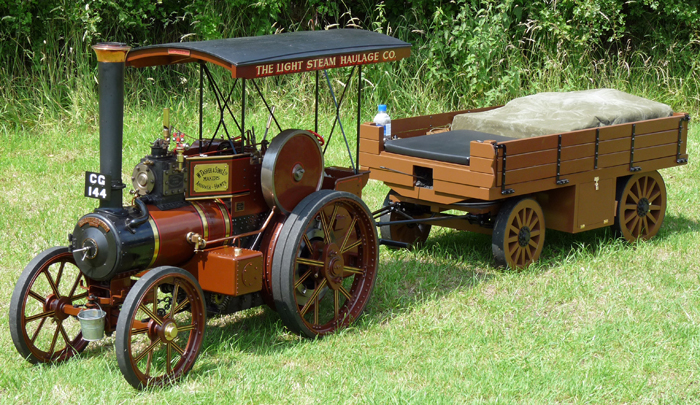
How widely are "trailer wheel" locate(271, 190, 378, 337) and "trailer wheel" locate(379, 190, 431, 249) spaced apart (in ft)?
4.12

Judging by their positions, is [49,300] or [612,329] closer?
[49,300]

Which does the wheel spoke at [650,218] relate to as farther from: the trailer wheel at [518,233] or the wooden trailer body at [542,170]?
the trailer wheel at [518,233]

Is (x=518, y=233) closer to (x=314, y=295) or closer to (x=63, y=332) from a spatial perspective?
(x=314, y=295)

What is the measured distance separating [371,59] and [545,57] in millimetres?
6565

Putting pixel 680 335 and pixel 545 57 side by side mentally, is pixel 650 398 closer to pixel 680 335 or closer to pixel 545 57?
pixel 680 335

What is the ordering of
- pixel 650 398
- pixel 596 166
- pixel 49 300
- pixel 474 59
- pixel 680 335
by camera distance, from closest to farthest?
pixel 650 398 < pixel 49 300 < pixel 680 335 < pixel 596 166 < pixel 474 59

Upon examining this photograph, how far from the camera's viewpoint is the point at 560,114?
696 centimetres

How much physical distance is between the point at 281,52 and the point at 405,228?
8.87ft

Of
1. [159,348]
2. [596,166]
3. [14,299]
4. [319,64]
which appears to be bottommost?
[159,348]

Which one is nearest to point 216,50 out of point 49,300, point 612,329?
point 49,300

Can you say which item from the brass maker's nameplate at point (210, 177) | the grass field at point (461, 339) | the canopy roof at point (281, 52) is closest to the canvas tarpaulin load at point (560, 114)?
the grass field at point (461, 339)

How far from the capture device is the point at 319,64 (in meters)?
5.09

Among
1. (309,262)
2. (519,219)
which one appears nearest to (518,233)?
(519,219)

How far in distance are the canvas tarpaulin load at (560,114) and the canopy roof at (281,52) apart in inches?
60.3
